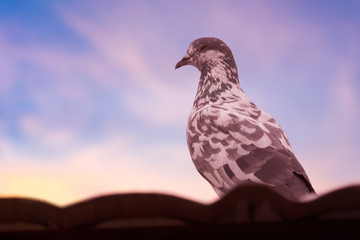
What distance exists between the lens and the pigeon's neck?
6.33m

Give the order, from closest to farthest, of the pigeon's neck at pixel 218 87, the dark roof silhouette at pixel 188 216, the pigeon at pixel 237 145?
the dark roof silhouette at pixel 188 216 → the pigeon at pixel 237 145 → the pigeon's neck at pixel 218 87

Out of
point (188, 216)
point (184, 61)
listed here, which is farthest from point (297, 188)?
point (184, 61)

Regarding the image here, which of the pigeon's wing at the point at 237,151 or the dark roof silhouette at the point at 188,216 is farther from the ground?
the pigeon's wing at the point at 237,151

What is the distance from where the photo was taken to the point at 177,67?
295 inches

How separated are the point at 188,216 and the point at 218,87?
4.78 metres

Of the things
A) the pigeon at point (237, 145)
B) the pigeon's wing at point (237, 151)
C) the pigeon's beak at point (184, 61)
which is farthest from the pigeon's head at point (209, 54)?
the pigeon's wing at point (237, 151)

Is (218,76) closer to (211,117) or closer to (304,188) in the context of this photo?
(211,117)

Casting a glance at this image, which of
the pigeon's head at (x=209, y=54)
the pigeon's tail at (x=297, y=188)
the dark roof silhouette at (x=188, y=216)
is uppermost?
the pigeon's head at (x=209, y=54)

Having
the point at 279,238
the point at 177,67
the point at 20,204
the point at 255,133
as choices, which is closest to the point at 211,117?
the point at 255,133

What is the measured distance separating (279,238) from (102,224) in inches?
37.1

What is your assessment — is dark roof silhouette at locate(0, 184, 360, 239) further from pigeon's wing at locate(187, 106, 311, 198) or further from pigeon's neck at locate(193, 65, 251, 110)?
pigeon's neck at locate(193, 65, 251, 110)

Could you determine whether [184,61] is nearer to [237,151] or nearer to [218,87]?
[218,87]

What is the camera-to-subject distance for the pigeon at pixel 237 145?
16.3 ft

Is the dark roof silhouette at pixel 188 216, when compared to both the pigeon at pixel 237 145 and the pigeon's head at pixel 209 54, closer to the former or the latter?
the pigeon at pixel 237 145
